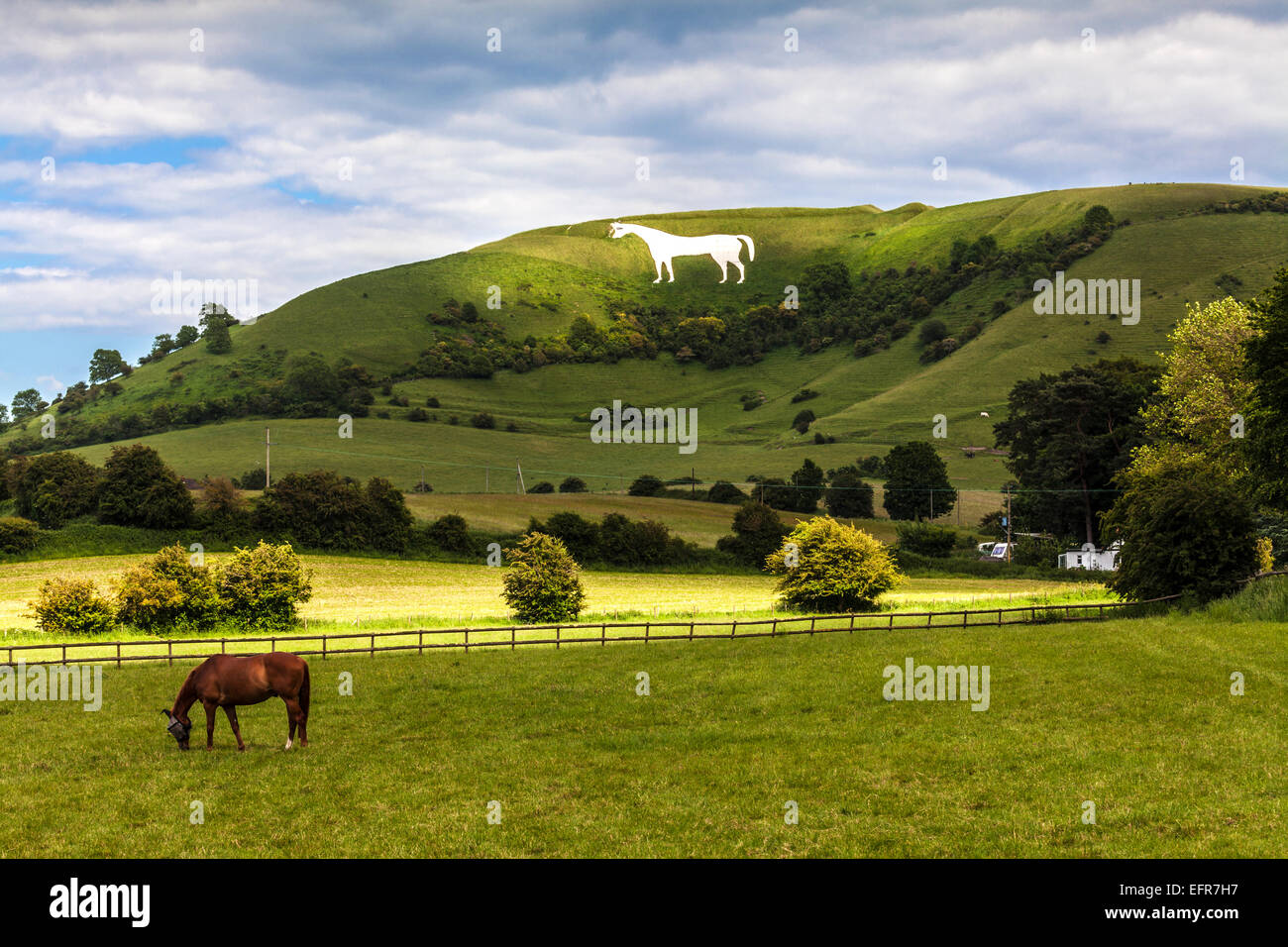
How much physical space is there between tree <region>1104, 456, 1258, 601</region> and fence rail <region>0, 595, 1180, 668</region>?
1.11 m

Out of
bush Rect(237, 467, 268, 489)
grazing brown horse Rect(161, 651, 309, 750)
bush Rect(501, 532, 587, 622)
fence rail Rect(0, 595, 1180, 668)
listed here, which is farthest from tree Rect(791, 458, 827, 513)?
grazing brown horse Rect(161, 651, 309, 750)

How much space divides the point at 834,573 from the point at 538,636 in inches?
817

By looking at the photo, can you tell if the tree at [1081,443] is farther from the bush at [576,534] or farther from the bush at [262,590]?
the bush at [262,590]

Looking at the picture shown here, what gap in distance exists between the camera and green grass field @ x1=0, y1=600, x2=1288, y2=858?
1595cm

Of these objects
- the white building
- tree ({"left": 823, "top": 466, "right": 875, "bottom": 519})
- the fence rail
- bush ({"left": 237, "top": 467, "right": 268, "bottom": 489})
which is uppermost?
bush ({"left": 237, "top": 467, "right": 268, "bottom": 489})

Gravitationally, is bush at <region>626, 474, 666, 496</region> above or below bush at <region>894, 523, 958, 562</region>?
above

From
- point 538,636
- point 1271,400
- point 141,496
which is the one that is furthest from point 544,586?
point 141,496

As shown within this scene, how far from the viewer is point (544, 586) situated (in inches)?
2274

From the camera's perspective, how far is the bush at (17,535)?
7594 cm

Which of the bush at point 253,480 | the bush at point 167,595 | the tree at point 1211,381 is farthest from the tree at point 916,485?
the bush at point 167,595

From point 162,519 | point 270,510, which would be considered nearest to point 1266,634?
point 270,510

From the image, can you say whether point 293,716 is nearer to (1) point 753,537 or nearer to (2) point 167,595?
(2) point 167,595

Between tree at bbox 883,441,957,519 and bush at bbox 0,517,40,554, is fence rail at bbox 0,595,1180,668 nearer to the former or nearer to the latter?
bush at bbox 0,517,40,554
